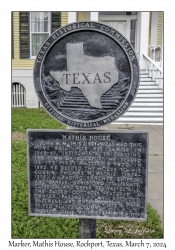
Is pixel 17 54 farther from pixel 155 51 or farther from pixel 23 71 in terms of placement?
pixel 155 51

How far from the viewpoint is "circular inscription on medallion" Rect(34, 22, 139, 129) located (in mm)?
2262

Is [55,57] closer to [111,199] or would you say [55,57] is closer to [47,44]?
[47,44]

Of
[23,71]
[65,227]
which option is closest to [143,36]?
[23,71]

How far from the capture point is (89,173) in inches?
96.7

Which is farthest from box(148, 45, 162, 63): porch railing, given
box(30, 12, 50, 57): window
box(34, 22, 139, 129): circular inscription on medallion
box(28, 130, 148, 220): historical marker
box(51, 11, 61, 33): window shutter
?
box(28, 130, 148, 220): historical marker

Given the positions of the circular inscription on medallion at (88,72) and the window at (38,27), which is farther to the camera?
the window at (38,27)

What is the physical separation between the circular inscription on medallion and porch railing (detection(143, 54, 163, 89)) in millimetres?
8332

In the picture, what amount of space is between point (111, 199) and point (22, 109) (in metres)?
10.3

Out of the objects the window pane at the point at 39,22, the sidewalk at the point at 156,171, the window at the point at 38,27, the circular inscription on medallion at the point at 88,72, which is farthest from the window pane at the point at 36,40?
the circular inscription on medallion at the point at 88,72

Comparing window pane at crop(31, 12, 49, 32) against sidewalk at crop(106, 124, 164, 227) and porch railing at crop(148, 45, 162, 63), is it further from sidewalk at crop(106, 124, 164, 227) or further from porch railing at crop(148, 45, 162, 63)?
sidewalk at crop(106, 124, 164, 227)

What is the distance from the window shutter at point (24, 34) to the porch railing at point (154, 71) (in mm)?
5069

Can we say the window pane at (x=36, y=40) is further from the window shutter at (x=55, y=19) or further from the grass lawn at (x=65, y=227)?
the grass lawn at (x=65, y=227)

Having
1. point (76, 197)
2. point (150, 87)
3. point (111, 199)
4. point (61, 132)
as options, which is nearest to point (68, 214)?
point (76, 197)

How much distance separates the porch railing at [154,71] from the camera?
10320mm
